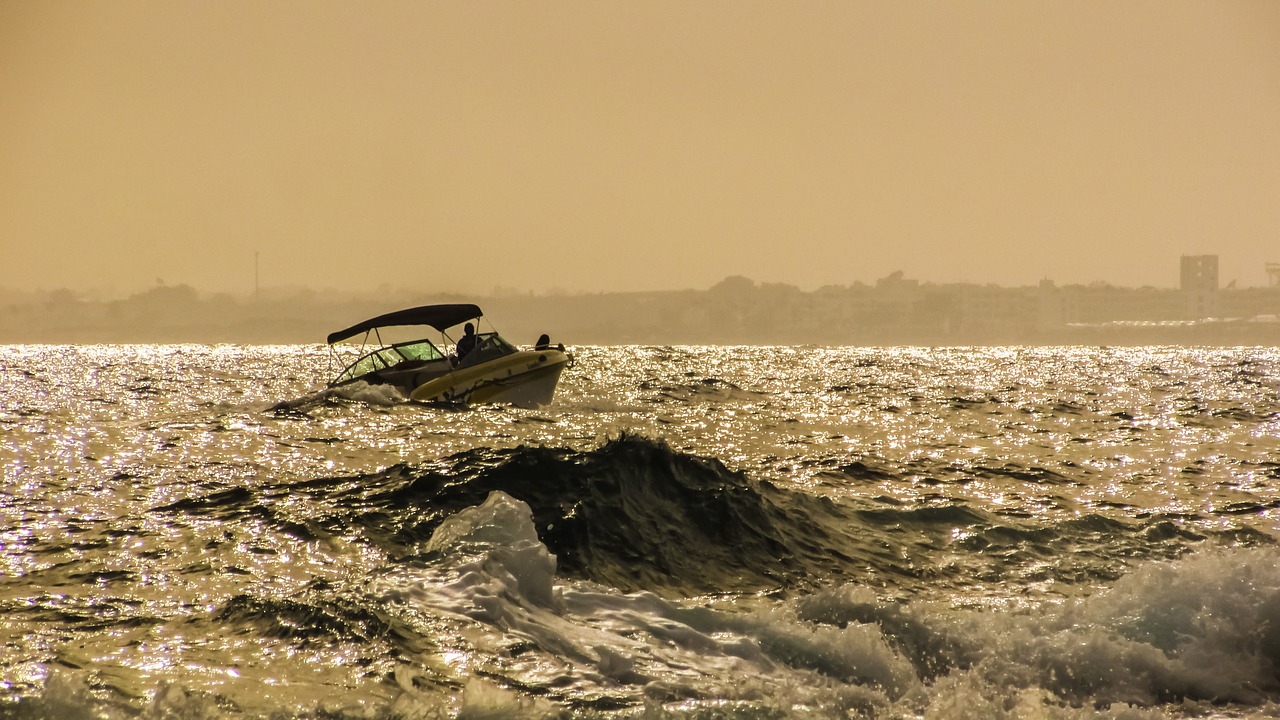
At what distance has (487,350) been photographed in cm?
2736

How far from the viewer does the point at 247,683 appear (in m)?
6.21

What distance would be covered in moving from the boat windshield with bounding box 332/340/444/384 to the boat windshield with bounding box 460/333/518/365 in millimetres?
1309

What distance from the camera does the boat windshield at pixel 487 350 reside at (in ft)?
88.1

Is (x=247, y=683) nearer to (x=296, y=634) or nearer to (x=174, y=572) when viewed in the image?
(x=296, y=634)

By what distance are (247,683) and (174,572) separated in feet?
10.9

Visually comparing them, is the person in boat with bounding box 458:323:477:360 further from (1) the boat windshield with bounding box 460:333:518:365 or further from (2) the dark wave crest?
(2) the dark wave crest

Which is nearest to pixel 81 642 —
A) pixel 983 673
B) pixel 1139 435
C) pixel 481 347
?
pixel 983 673

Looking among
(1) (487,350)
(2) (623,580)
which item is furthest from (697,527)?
(1) (487,350)

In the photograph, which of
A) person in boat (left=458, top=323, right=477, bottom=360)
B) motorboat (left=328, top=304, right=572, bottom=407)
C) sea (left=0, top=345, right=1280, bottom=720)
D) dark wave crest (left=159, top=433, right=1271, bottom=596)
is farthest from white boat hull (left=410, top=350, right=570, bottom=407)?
dark wave crest (left=159, top=433, right=1271, bottom=596)

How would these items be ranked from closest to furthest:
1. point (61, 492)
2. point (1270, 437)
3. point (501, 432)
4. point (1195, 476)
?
point (61, 492), point (1195, 476), point (501, 432), point (1270, 437)

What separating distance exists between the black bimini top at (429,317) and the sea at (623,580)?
307 inches

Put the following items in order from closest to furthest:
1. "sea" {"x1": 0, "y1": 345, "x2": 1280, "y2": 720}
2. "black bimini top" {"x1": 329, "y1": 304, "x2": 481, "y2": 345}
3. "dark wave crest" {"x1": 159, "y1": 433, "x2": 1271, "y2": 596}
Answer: "sea" {"x1": 0, "y1": 345, "x2": 1280, "y2": 720} < "dark wave crest" {"x1": 159, "y1": 433, "x2": 1271, "y2": 596} < "black bimini top" {"x1": 329, "y1": 304, "x2": 481, "y2": 345}

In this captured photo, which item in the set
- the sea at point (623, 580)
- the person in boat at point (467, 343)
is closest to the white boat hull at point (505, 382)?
the person in boat at point (467, 343)

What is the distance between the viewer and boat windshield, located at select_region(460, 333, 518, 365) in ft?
88.1
